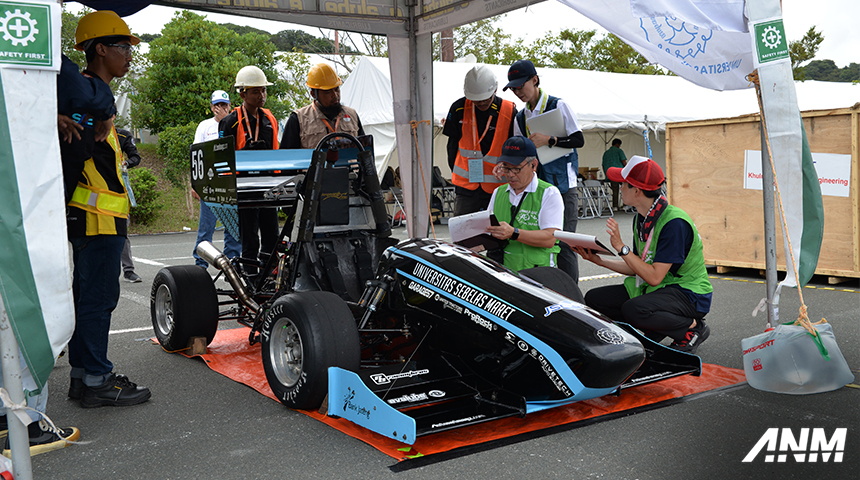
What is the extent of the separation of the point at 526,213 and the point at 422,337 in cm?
125

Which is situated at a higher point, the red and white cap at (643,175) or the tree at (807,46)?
the tree at (807,46)

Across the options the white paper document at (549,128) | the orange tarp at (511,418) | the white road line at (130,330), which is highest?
the white paper document at (549,128)

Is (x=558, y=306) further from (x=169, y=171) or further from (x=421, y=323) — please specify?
(x=169, y=171)

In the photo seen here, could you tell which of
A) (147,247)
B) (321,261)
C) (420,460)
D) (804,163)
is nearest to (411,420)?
(420,460)

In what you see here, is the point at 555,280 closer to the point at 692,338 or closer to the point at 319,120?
the point at 692,338

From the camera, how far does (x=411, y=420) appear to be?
8.55ft

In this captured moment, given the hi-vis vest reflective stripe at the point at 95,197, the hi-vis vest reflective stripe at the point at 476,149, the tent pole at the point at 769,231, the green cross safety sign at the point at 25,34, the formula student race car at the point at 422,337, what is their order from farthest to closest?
the hi-vis vest reflective stripe at the point at 476,149 → the tent pole at the point at 769,231 → the hi-vis vest reflective stripe at the point at 95,197 → the formula student race car at the point at 422,337 → the green cross safety sign at the point at 25,34

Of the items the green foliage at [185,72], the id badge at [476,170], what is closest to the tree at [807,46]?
the green foliage at [185,72]

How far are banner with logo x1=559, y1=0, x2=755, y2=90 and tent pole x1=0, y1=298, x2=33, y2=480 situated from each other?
335cm

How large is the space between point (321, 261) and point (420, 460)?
63.6 inches

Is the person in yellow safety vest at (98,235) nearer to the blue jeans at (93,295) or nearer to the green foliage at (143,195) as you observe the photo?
the blue jeans at (93,295)

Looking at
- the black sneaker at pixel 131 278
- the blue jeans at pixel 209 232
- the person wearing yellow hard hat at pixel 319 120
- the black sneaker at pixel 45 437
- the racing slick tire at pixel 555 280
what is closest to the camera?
the black sneaker at pixel 45 437

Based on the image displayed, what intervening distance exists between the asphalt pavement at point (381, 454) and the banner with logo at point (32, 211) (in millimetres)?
792

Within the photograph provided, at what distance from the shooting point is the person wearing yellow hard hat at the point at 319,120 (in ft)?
16.4
